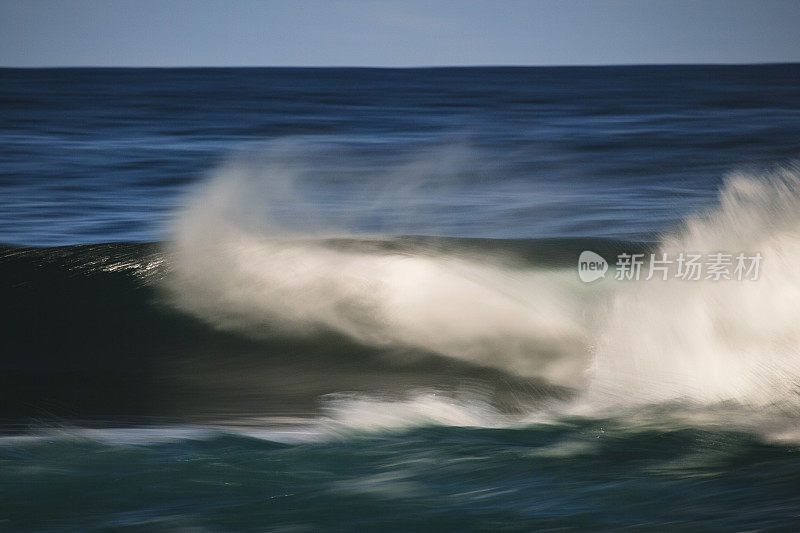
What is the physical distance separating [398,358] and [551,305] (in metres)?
0.92

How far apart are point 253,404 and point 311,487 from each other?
47.4 inches

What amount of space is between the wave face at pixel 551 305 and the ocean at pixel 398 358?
0.6 inches

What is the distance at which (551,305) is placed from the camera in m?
4.64

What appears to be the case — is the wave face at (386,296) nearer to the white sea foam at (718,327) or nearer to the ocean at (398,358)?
the ocean at (398,358)

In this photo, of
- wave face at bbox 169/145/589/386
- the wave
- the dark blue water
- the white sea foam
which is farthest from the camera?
the dark blue water

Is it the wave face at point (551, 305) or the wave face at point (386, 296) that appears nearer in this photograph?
the wave face at point (551, 305)

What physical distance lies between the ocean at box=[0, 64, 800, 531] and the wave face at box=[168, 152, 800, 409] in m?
0.02

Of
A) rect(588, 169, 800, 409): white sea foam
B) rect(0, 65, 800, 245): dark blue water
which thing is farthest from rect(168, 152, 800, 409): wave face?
rect(0, 65, 800, 245): dark blue water

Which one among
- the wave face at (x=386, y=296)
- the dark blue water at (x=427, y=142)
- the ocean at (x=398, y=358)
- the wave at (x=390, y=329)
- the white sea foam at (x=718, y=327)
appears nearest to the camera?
the ocean at (x=398, y=358)

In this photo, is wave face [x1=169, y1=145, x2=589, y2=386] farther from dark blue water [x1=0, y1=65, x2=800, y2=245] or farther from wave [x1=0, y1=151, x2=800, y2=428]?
dark blue water [x1=0, y1=65, x2=800, y2=245]

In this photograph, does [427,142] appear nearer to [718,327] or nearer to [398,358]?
[398,358]

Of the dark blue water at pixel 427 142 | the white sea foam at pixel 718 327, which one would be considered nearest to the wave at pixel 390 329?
the white sea foam at pixel 718 327

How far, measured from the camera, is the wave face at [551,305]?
12.2 feet

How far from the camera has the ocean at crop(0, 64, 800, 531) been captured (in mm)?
2615
